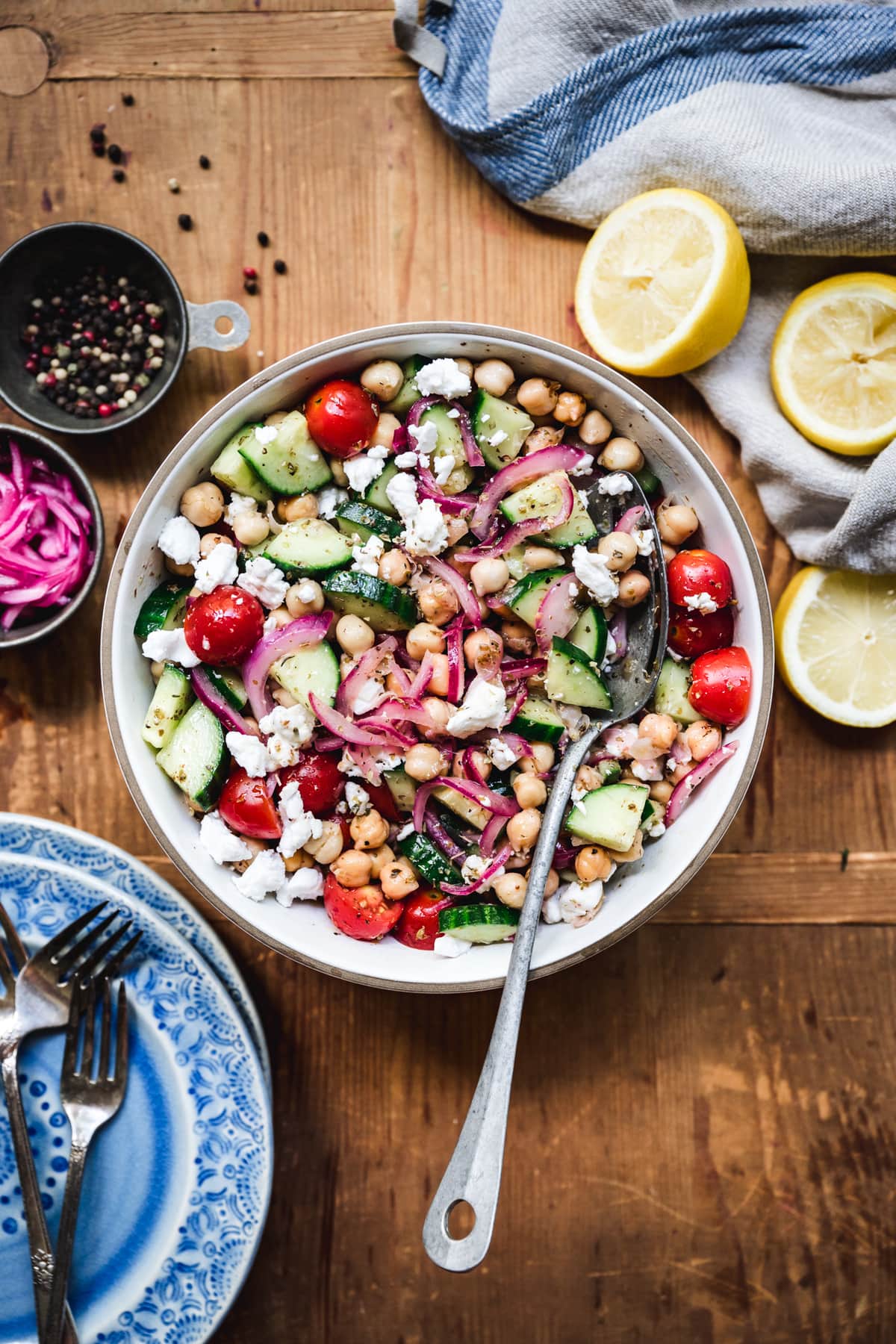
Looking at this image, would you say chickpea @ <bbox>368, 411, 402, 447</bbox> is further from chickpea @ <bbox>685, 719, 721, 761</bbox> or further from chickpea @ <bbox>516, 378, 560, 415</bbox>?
chickpea @ <bbox>685, 719, 721, 761</bbox>

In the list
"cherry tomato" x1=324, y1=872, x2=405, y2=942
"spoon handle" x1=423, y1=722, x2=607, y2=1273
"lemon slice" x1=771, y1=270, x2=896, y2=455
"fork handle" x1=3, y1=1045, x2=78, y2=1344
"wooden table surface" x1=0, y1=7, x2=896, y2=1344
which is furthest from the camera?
"wooden table surface" x1=0, y1=7, x2=896, y2=1344

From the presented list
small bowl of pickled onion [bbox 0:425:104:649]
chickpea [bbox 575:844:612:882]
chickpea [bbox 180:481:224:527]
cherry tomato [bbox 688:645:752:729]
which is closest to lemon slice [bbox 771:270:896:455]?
cherry tomato [bbox 688:645:752:729]

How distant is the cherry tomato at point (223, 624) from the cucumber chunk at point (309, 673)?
0.33 ft

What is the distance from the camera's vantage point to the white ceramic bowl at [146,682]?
2162 mm

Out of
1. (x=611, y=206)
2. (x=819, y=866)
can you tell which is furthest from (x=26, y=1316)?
(x=611, y=206)

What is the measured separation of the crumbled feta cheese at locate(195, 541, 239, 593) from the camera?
222 cm

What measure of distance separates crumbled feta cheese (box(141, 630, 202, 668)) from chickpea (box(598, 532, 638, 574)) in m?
1.00

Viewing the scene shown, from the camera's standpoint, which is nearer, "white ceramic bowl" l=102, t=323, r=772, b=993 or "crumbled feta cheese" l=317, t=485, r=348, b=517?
"white ceramic bowl" l=102, t=323, r=772, b=993

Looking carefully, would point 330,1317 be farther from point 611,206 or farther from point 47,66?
point 47,66

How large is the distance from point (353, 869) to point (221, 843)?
0.32 metres

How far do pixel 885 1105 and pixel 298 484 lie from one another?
2.45 m

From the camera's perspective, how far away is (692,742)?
2.26m

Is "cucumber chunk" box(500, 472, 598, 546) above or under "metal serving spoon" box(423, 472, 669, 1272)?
above

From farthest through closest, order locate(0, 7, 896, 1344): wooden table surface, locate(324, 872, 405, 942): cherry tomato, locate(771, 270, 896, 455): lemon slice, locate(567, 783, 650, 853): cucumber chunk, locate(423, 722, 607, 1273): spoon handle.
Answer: locate(0, 7, 896, 1344): wooden table surface, locate(771, 270, 896, 455): lemon slice, locate(324, 872, 405, 942): cherry tomato, locate(567, 783, 650, 853): cucumber chunk, locate(423, 722, 607, 1273): spoon handle
